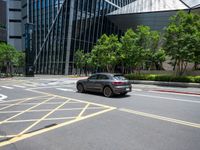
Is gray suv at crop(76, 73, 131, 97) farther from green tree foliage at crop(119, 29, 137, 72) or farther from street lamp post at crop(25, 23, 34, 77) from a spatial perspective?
street lamp post at crop(25, 23, 34, 77)

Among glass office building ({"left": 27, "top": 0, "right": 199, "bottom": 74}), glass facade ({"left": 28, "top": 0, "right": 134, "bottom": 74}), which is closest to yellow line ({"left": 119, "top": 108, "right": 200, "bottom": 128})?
glass office building ({"left": 27, "top": 0, "right": 199, "bottom": 74})

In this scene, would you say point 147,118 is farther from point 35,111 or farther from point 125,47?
point 125,47

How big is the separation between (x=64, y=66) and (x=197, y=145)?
48.7 meters

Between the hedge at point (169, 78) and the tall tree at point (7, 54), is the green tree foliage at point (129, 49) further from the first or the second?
the tall tree at point (7, 54)

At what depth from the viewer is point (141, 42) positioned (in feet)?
90.0

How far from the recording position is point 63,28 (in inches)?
2039

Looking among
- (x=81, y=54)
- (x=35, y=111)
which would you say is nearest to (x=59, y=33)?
(x=81, y=54)

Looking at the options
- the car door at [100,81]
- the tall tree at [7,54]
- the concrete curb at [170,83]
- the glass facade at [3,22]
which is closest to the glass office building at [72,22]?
the tall tree at [7,54]

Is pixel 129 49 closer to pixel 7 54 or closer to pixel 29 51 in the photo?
pixel 7 54

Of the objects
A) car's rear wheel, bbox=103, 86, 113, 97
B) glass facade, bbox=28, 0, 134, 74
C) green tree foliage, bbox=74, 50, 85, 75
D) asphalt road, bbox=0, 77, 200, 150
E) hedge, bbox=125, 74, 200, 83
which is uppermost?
glass facade, bbox=28, 0, 134, 74

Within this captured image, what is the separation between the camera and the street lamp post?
53244 millimetres

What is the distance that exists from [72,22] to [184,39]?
3433 cm

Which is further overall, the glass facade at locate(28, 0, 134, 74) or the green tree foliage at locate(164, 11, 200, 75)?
the glass facade at locate(28, 0, 134, 74)

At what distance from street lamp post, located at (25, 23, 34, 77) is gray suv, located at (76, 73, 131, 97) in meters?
40.4
